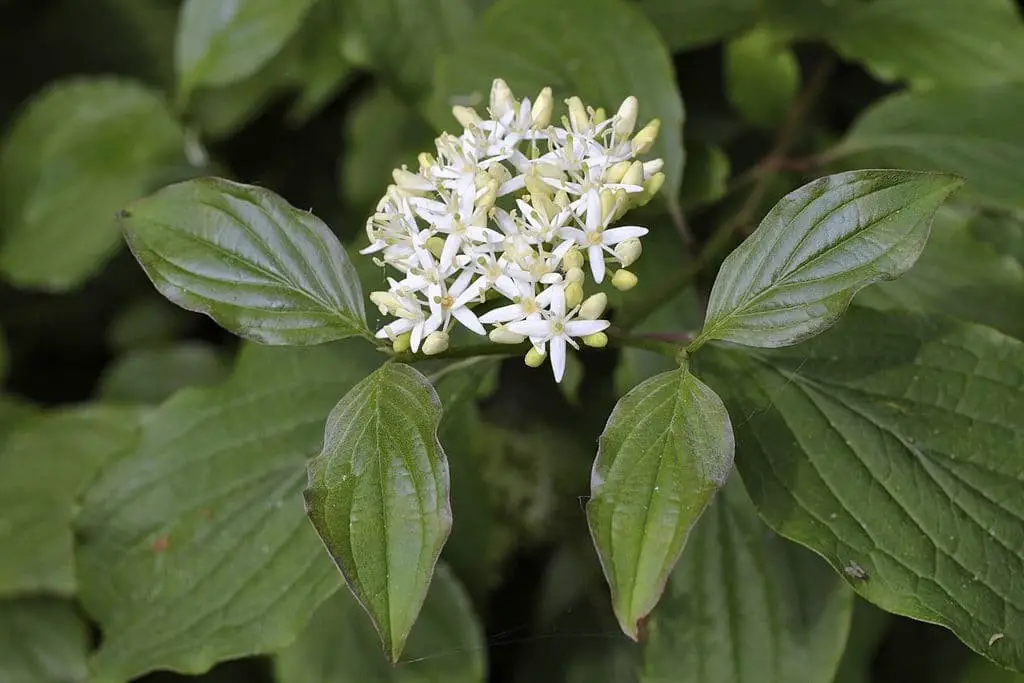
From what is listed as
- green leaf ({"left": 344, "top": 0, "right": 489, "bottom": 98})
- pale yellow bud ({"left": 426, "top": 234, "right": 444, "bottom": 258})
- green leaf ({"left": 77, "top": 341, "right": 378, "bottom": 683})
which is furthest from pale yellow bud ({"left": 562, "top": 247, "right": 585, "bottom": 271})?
green leaf ({"left": 344, "top": 0, "right": 489, "bottom": 98})

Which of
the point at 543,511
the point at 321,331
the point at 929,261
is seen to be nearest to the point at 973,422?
the point at 929,261

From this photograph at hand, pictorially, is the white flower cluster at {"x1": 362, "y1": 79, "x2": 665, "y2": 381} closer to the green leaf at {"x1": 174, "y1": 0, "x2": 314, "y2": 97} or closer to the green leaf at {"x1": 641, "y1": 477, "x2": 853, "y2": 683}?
the green leaf at {"x1": 641, "y1": 477, "x2": 853, "y2": 683}

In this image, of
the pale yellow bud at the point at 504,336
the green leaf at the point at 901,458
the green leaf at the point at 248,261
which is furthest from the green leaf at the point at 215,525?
the green leaf at the point at 901,458

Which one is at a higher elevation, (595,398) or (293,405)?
(293,405)

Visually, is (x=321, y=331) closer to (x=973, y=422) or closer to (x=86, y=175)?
(x=973, y=422)

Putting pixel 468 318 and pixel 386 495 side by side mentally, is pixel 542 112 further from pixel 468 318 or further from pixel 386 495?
pixel 386 495

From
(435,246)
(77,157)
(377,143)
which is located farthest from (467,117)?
(77,157)
